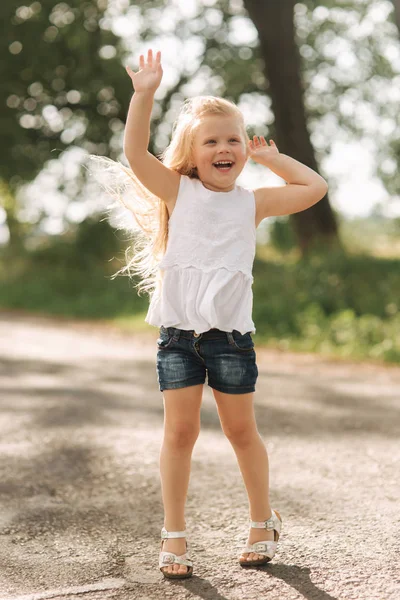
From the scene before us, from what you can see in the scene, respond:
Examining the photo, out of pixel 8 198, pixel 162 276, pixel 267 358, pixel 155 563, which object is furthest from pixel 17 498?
pixel 8 198

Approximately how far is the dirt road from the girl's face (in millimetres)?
1506

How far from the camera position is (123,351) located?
1040cm

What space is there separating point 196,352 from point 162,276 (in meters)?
0.39

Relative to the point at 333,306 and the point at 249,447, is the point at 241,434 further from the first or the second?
the point at 333,306

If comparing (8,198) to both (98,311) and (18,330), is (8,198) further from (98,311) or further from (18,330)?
(18,330)

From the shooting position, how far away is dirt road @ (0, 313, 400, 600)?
3020 mm

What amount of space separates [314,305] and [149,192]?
848cm

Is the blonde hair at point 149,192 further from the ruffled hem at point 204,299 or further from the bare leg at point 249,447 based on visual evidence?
the bare leg at point 249,447

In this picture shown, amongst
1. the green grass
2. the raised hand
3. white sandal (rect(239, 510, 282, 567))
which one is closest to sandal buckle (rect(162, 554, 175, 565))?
white sandal (rect(239, 510, 282, 567))

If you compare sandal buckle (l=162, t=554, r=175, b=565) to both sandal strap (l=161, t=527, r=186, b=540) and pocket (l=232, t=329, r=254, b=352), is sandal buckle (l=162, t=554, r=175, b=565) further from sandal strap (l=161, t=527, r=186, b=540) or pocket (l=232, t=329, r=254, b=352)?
pocket (l=232, t=329, r=254, b=352)

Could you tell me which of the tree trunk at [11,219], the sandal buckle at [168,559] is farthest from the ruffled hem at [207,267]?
the tree trunk at [11,219]

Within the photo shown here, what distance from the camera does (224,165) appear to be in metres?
3.26

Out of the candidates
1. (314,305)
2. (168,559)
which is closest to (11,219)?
(314,305)

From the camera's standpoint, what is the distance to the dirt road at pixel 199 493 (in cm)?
302
